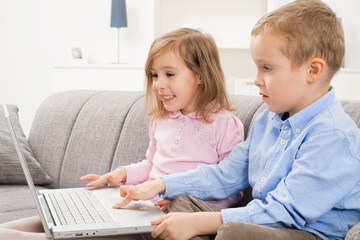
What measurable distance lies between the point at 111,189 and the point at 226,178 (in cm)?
38

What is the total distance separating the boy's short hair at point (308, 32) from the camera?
3.74ft

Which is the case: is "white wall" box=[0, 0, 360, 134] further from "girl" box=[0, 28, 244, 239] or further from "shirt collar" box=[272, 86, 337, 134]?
"shirt collar" box=[272, 86, 337, 134]

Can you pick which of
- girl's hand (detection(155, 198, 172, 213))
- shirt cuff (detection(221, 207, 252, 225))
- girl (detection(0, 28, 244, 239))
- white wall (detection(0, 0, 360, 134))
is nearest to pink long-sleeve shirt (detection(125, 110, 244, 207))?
girl (detection(0, 28, 244, 239))

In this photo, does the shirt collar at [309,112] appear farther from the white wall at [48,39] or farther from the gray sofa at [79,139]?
the white wall at [48,39]

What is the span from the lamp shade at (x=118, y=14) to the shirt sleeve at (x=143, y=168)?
2567 millimetres

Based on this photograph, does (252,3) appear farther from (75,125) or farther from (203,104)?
(203,104)

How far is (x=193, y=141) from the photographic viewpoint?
1563mm

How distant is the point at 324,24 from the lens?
1.16m

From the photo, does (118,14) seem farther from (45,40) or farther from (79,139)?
(79,139)

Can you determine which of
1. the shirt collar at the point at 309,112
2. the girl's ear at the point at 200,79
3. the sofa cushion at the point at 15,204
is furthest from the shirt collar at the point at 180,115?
the sofa cushion at the point at 15,204

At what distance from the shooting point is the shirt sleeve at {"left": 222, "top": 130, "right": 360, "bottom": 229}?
3.49 ft

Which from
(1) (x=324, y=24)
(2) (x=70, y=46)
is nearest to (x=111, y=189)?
(1) (x=324, y=24)

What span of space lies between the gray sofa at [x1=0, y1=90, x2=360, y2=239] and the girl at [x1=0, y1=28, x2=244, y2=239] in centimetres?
17

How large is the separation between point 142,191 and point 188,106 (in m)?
0.44
